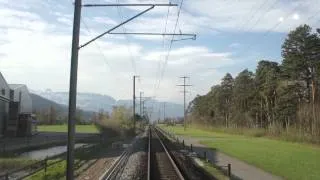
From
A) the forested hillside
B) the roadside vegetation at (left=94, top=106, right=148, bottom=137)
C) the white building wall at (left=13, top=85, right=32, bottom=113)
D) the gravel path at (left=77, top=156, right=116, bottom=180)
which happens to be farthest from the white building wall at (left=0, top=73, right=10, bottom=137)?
the gravel path at (left=77, top=156, right=116, bottom=180)

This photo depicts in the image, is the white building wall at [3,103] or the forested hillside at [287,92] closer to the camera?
the forested hillside at [287,92]

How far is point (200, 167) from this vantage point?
1226 inches

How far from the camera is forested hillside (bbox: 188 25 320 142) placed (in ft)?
232

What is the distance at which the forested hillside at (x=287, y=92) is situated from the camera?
70.6 metres

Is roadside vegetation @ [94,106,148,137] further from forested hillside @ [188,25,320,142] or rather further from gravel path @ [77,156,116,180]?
gravel path @ [77,156,116,180]

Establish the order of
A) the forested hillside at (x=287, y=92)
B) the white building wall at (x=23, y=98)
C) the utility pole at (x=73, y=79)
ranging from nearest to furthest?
the utility pole at (x=73, y=79), the forested hillside at (x=287, y=92), the white building wall at (x=23, y=98)

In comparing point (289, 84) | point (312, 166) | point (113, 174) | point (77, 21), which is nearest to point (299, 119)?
point (289, 84)

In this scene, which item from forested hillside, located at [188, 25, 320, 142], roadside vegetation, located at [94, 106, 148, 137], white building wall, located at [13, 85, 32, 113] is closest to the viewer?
forested hillside, located at [188, 25, 320, 142]

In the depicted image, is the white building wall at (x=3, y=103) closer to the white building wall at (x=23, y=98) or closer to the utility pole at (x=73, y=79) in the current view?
the white building wall at (x=23, y=98)

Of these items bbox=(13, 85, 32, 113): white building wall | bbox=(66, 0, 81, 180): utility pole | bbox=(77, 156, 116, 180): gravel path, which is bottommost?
bbox=(77, 156, 116, 180): gravel path

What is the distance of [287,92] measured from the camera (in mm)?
81000

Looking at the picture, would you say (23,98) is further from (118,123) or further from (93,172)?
(93,172)

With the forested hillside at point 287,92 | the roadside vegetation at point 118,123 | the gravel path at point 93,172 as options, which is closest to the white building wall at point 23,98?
the roadside vegetation at point 118,123

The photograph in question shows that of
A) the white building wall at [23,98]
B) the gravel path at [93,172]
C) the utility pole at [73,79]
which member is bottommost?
the gravel path at [93,172]
